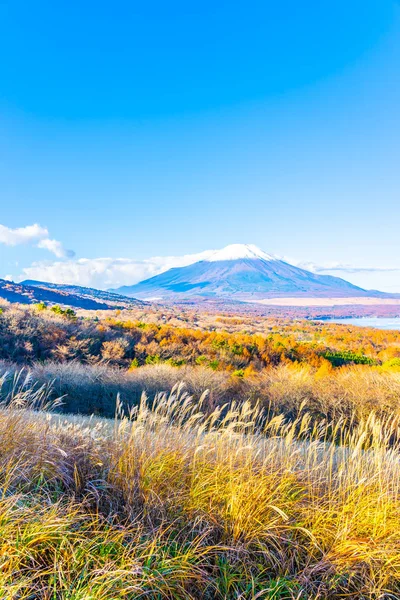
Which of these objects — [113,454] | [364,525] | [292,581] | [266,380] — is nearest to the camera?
[292,581]

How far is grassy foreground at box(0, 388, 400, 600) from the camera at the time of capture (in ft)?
7.25

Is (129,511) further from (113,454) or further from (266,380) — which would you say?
(266,380)

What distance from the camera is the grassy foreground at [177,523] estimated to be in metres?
2.21

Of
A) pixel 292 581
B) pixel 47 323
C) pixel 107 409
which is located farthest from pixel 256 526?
pixel 47 323

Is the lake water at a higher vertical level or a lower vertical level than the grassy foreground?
lower

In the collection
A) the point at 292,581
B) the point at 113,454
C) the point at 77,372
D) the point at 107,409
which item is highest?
the point at 113,454

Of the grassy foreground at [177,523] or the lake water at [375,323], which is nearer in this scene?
the grassy foreground at [177,523]

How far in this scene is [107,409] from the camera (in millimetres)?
14422

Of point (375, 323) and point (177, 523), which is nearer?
point (177, 523)

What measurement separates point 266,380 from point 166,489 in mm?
13012

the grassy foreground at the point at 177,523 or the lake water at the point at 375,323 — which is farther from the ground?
the grassy foreground at the point at 177,523

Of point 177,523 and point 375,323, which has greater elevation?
point 177,523

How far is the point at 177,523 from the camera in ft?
9.53

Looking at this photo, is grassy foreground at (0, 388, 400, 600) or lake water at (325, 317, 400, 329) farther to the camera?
lake water at (325, 317, 400, 329)
